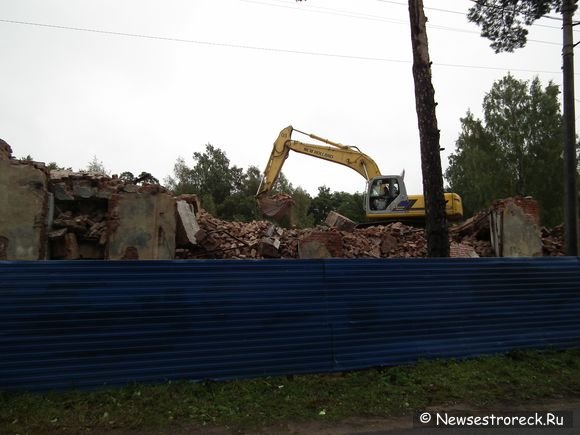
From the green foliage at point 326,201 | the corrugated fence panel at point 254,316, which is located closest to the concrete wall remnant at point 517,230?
the corrugated fence panel at point 254,316

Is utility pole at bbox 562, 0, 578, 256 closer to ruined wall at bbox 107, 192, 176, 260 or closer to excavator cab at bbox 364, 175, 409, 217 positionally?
excavator cab at bbox 364, 175, 409, 217

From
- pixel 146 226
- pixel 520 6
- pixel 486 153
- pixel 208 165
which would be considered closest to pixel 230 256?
pixel 146 226

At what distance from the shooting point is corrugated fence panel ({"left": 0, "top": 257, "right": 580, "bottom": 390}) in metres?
5.19

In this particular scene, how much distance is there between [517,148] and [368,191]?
75.9 feet

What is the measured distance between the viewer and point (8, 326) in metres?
5.06

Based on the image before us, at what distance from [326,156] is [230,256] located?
7964 mm

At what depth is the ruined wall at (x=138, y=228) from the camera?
10148 mm

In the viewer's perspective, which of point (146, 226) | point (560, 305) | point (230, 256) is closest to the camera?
point (560, 305)

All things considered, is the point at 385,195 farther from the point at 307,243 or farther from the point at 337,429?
the point at 337,429

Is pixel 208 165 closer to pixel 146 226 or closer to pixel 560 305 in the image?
pixel 146 226

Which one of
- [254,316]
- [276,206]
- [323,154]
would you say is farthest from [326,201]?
[254,316]

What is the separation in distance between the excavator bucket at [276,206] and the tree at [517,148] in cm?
2355

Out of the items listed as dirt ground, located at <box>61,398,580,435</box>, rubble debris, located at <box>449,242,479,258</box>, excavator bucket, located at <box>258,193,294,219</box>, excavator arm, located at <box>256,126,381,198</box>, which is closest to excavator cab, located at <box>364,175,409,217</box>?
excavator arm, located at <box>256,126,381,198</box>

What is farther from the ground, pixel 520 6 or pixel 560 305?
pixel 520 6
